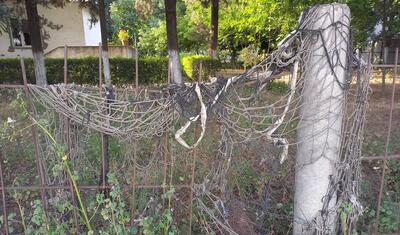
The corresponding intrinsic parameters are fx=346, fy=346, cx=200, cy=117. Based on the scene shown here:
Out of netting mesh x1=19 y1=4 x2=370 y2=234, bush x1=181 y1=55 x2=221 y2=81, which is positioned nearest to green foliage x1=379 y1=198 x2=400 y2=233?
netting mesh x1=19 y1=4 x2=370 y2=234

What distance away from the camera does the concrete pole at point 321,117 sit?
214 cm

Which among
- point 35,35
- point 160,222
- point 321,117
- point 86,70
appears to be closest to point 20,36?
point 86,70

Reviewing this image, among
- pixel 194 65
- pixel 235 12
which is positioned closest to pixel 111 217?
pixel 194 65

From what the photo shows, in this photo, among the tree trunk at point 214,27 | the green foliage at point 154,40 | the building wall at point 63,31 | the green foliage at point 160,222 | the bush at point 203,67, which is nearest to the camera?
the green foliage at point 160,222

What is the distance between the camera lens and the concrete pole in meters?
2.14

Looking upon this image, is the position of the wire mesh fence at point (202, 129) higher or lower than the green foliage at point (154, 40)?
lower

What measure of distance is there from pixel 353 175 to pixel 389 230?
66cm

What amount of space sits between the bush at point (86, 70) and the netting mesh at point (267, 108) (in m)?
11.6

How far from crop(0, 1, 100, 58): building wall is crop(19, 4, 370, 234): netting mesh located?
15860 millimetres

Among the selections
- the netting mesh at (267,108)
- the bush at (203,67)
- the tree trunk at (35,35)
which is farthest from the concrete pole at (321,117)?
the bush at (203,67)

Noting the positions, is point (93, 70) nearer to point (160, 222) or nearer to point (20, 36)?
point (20, 36)

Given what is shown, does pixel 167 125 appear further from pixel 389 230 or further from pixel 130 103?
pixel 389 230

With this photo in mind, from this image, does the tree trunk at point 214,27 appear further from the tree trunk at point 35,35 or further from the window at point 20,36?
the window at point 20,36

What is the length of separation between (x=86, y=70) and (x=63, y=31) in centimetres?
455
